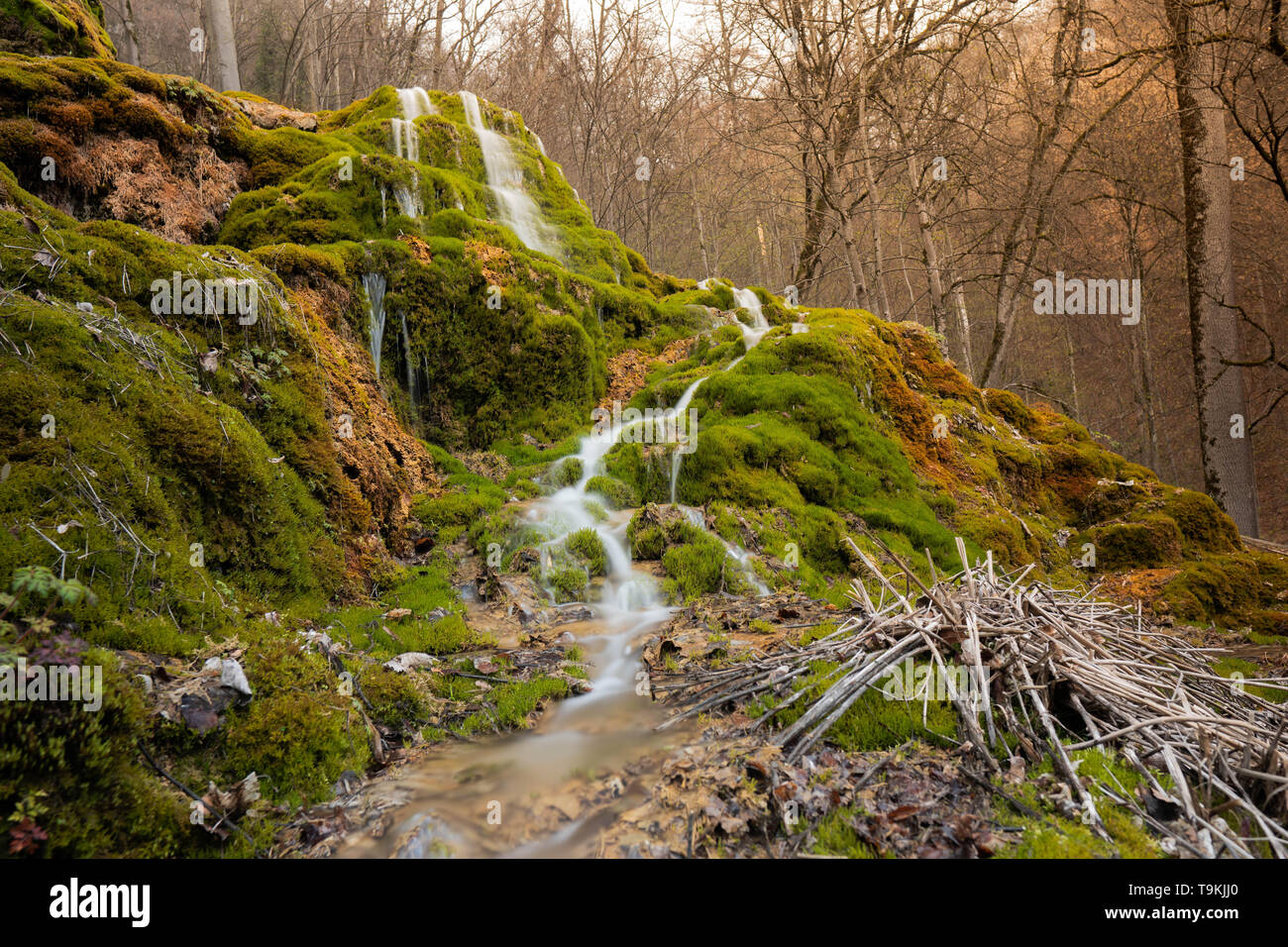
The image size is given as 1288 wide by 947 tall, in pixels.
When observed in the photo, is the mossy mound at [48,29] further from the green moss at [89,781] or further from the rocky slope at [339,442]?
the green moss at [89,781]

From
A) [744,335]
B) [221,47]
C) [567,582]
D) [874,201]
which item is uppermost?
[221,47]

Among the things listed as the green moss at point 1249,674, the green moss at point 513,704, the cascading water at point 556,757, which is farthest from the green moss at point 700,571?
the green moss at point 1249,674

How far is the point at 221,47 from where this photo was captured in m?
14.2

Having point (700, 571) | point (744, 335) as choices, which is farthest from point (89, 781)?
point (744, 335)

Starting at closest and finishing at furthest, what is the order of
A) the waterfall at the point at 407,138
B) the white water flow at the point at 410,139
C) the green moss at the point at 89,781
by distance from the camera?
1. the green moss at the point at 89,781
2. the white water flow at the point at 410,139
3. the waterfall at the point at 407,138

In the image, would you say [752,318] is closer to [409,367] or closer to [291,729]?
[409,367]

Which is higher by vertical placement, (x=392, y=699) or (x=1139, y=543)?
(x=1139, y=543)

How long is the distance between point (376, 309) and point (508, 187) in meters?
7.46

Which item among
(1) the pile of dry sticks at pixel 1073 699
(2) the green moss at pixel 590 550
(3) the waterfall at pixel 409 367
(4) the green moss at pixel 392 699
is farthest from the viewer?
(3) the waterfall at pixel 409 367

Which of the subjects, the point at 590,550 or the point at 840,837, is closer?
the point at 840,837

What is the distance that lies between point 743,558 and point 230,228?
1042cm

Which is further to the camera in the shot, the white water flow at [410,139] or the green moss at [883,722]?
the white water flow at [410,139]

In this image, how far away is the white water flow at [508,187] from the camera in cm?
1409

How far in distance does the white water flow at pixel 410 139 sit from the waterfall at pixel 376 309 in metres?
2.45
